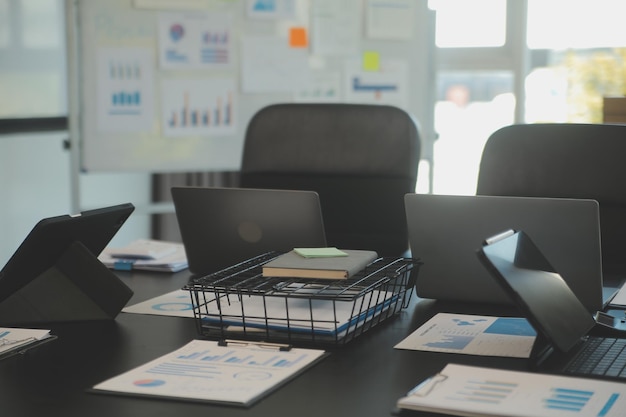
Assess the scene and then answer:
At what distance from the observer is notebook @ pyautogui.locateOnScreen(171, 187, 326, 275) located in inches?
68.9

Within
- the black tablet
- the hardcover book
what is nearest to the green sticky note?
the hardcover book

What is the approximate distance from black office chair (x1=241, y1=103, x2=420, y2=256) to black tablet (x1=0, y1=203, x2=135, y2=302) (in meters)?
0.83

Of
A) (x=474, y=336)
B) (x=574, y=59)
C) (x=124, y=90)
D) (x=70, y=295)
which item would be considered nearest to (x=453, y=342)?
(x=474, y=336)

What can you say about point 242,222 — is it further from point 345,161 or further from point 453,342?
point 345,161

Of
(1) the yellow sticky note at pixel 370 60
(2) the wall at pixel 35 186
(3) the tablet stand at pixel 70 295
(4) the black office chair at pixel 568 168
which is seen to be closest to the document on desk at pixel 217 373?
(3) the tablet stand at pixel 70 295

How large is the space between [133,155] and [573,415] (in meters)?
3.00

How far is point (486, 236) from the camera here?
1.56 metres

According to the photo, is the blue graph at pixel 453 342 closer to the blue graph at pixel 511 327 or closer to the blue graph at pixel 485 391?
the blue graph at pixel 511 327

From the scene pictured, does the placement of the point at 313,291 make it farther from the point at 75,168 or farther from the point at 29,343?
the point at 75,168

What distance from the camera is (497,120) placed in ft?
15.3

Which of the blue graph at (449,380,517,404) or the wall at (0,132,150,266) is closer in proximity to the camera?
the blue graph at (449,380,517,404)

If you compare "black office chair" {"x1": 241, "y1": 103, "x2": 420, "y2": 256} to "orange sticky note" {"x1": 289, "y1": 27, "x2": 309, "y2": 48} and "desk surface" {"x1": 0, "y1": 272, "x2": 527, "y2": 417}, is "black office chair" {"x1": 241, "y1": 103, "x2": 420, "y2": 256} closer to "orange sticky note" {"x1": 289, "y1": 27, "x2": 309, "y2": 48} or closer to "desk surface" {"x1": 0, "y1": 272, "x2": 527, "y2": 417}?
"desk surface" {"x1": 0, "y1": 272, "x2": 527, "y2": 417}

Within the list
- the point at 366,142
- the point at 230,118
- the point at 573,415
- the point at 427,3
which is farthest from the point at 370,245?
the point at 427,3

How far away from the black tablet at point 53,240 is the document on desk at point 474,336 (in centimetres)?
60
